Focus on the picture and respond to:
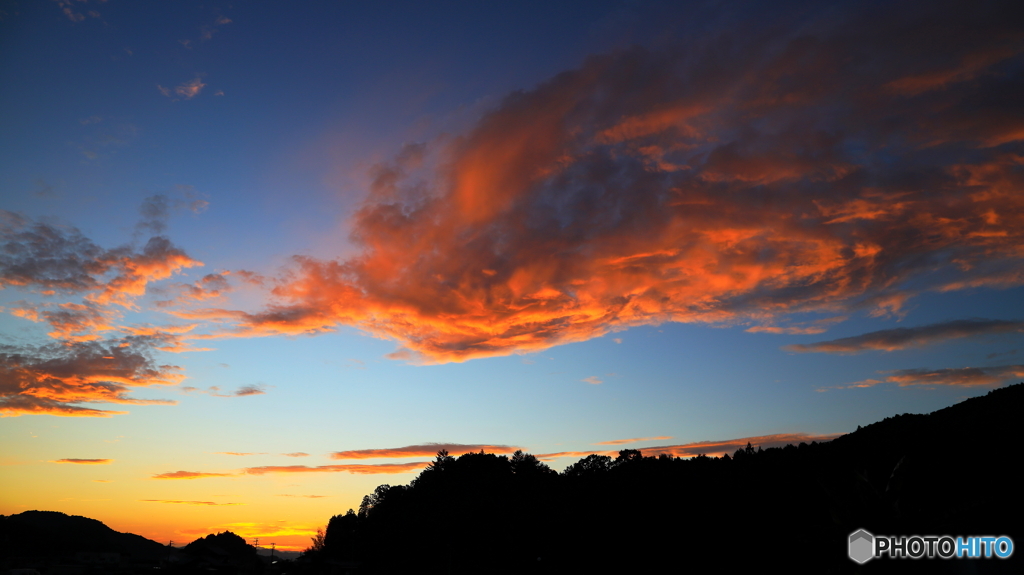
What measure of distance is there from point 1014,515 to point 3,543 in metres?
176

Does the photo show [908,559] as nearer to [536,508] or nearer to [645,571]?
[645,571]

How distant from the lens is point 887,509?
2066 centimetres

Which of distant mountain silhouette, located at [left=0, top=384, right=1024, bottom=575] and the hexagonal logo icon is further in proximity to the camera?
distant mountain silhouette, located at [left=0, top=384, right=1024, bottom=575]

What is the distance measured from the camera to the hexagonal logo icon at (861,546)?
20.4 meters

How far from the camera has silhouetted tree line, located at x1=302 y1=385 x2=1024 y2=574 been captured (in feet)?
75.5

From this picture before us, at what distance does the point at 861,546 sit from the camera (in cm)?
2078

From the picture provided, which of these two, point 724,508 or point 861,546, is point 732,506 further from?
point 861,546

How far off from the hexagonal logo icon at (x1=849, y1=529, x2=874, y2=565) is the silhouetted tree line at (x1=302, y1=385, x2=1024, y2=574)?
0.75 ft

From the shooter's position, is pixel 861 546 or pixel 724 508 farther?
pixel 724 508

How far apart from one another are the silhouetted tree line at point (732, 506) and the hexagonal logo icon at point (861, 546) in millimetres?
230

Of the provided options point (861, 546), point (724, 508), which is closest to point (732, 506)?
point (724, 508)

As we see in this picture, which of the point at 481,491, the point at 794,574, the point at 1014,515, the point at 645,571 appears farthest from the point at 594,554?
the point at 1014,515

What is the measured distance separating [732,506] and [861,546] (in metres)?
41.6

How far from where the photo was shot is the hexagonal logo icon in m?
20.4
